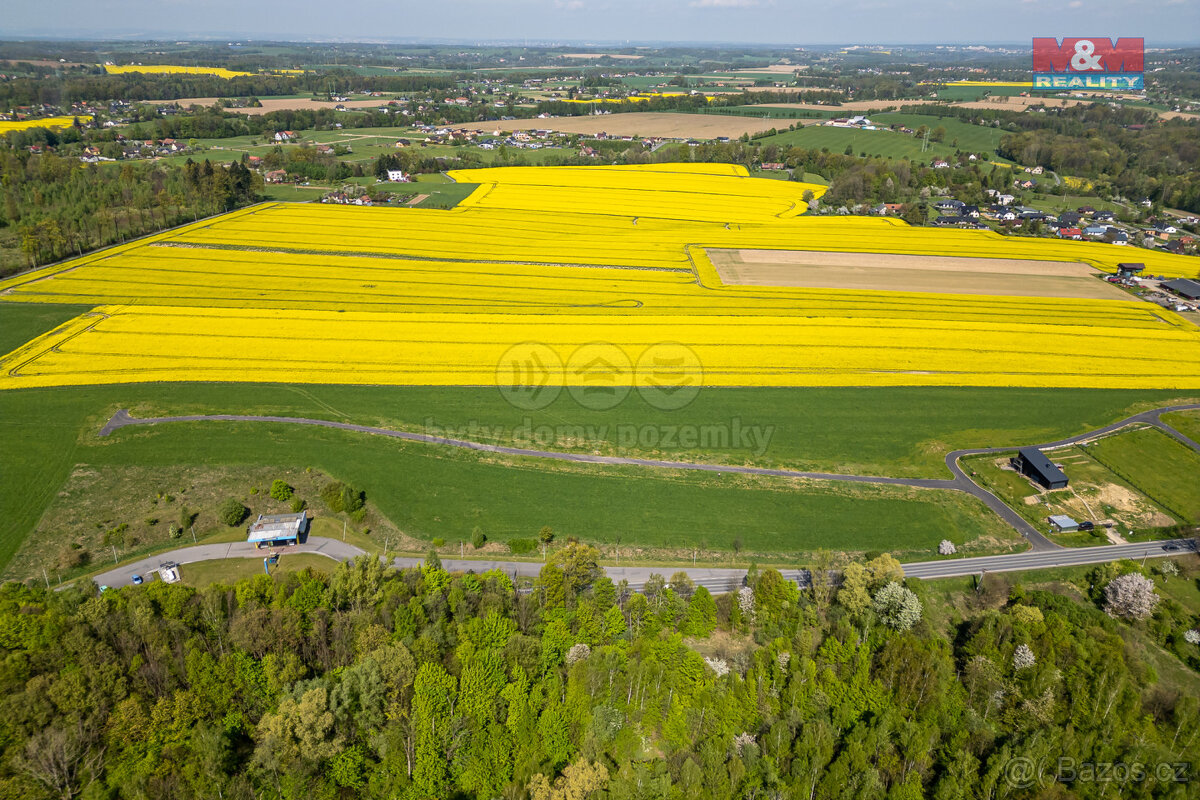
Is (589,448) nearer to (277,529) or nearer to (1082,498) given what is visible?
(277,529)

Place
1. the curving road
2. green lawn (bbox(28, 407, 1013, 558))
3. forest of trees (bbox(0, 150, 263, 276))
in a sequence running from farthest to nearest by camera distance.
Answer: forest of trees (bbox(0, 150, 263, 276)), the curving road, green lawn (bbox(28, 407, 1013, 558))

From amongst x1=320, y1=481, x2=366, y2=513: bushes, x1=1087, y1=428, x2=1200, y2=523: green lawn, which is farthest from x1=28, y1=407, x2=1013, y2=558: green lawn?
x1=1087, y1=428, x2=1200, y2=523: green lawn

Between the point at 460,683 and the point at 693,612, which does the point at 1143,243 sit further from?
the point at 460,683

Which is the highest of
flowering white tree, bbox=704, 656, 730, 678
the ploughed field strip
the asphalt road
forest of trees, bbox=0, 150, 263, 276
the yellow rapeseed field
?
the yellow rapeseed field

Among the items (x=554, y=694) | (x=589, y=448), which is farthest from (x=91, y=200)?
(x=554, y=694)

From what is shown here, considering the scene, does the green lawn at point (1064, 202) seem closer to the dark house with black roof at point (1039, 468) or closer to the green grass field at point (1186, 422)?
the green grass field at point (1186, 422)

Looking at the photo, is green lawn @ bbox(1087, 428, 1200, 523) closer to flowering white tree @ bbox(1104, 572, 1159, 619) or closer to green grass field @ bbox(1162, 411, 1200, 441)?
green grass field @ bbox(1162, 411, 1200, 441)
